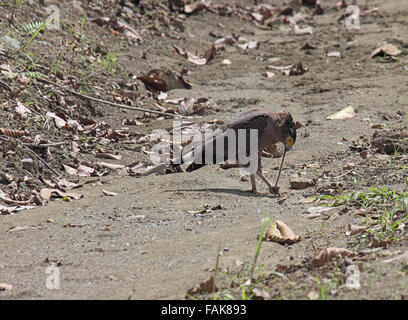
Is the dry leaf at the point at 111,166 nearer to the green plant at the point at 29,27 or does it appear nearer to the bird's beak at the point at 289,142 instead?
the bird's beak at the point at 289,142

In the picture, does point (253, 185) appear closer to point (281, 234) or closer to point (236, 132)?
point (236, 132)

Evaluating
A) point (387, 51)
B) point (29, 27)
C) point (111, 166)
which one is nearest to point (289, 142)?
point (111, 166)

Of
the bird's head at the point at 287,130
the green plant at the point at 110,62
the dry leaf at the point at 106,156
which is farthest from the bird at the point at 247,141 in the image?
the green plant at the point at 110,62

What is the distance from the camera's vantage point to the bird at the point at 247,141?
5.61 metres

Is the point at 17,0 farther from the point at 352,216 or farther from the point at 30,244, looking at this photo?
the point at 352,216

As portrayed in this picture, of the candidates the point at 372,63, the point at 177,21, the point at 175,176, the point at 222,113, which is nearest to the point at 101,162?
the point at 175,176

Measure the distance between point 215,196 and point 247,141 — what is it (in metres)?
0.69

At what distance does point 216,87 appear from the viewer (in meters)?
9.31

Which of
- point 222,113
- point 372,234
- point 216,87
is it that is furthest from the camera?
point 216,87

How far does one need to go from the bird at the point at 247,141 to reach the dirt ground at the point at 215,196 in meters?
0.22

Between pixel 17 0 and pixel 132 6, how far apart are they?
3387 mm

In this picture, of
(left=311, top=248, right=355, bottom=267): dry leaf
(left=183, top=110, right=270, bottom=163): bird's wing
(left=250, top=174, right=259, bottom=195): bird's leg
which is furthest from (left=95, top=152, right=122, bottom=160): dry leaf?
(left=311, top=248, right=355, bottom=267): dry leaf

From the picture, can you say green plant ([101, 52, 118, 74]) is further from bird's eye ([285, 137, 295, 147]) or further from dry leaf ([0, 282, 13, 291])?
dry leaf ([0, 282, 13, 291])

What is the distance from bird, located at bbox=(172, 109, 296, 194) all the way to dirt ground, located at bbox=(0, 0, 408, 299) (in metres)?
0.22
